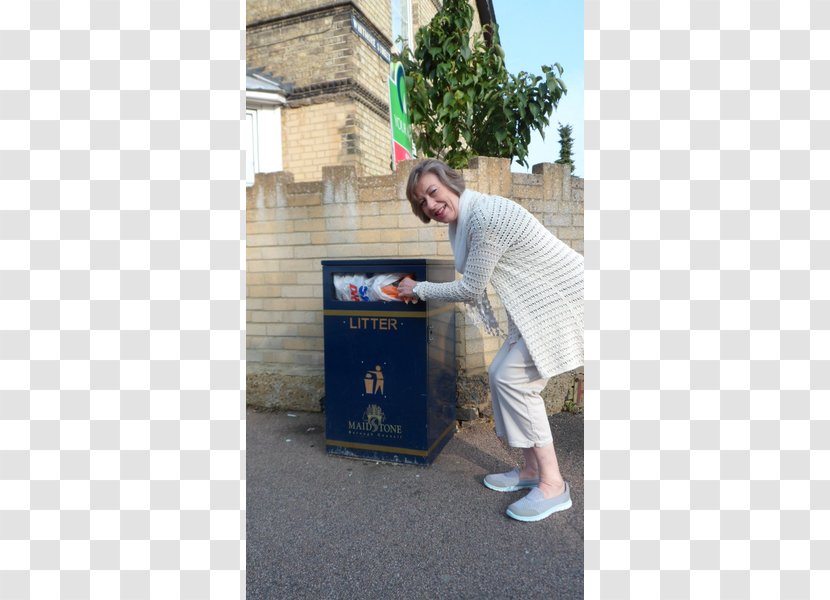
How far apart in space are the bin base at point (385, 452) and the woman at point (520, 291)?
830 mm

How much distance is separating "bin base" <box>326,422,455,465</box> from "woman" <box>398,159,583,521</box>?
2.72ft

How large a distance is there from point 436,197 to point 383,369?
1.34m

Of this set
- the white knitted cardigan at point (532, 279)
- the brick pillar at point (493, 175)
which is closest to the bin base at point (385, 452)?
the white knitted cardigan at point (532, 279)

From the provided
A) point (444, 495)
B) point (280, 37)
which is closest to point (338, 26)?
point (280, 37)

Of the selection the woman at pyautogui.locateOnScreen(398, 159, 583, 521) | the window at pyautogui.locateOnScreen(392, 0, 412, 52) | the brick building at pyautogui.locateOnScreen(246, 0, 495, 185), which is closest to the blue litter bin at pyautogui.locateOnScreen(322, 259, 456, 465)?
the woman at pyautogui.locateOnScreen(398, 159, 583, 521)

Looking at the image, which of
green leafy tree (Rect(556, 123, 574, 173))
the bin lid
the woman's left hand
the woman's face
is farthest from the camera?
green leafy tree (Rect(556, 123, 574, 173))

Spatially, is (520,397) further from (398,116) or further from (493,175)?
(398,116)

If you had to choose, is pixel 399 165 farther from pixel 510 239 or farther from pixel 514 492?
pixel 514 492

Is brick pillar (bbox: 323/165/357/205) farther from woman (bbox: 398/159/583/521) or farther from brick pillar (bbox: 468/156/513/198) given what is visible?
woman (bbox: 398/159/583/521)

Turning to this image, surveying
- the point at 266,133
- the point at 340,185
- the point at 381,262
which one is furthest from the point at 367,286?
the point at 266,133

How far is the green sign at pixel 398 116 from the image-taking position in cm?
394

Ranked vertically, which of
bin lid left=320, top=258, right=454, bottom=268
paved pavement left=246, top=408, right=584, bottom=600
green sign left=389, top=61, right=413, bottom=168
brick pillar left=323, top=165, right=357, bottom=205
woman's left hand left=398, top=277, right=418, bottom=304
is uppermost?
green sign left=389, top=61, right=413, bottom=168

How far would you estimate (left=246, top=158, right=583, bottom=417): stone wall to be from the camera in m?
4.41

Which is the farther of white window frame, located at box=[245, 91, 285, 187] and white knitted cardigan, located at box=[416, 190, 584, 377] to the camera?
white window frame, located at box=[245, 91, 285, 187]
